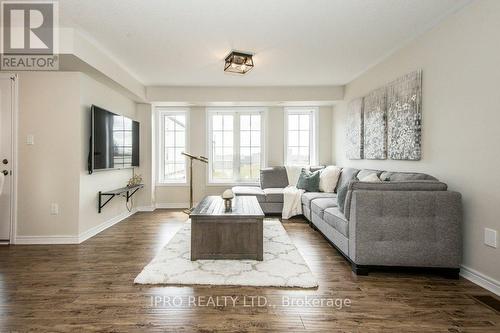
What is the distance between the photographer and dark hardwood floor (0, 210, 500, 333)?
1.74m

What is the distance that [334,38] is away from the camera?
3.19 meters

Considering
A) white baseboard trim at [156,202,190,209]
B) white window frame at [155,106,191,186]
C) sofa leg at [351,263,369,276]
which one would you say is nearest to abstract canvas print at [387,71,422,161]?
sofa leg at [351,263,369,276]

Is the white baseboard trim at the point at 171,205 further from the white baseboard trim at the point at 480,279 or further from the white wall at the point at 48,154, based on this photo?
the white baseboard trim at the point at 480,279

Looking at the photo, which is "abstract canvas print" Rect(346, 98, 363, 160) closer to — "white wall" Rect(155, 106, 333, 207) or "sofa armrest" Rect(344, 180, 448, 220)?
"white wall" Rect(155, 106, 333, 207)

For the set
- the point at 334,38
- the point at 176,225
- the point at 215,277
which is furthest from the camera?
the point at 176,225

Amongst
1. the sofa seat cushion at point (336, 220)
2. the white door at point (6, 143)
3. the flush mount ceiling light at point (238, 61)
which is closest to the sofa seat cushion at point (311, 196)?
the sofa seat cushion at point (336, 220)

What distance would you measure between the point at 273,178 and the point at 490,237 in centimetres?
361

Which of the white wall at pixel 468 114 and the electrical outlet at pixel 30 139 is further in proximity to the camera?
the electrical outlet at pixel 30 139

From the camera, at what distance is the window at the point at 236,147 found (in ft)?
19.5

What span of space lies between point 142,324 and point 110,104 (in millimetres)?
3741

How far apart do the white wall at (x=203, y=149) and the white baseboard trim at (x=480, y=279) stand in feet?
11.8

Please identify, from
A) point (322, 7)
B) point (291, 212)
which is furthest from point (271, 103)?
point (322, 7)

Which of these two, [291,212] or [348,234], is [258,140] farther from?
[348,234]

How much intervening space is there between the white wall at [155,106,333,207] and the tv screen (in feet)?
3.87
